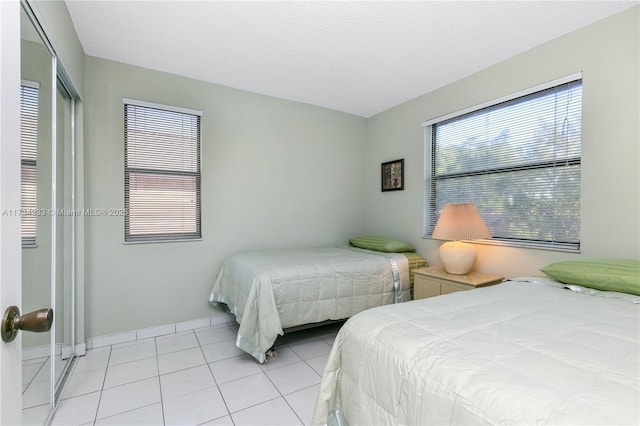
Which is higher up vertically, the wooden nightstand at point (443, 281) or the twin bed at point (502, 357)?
the twin bed at point (502, 357)

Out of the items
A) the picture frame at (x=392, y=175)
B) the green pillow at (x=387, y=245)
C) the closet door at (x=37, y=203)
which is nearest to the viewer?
the closet door at (x=37, y=203)

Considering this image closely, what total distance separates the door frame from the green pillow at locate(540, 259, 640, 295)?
2.48 m

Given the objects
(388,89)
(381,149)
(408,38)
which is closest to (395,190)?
(381,149)

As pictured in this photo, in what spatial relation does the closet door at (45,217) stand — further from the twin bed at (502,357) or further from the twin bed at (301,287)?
the twin bed at (502,357)

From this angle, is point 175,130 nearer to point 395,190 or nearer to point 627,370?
point 395,190

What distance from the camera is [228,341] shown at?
2.80 meters

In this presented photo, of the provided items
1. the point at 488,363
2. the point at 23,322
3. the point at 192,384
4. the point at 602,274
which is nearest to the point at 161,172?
the point at 192,384

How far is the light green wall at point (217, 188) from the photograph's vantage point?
2.69 metres

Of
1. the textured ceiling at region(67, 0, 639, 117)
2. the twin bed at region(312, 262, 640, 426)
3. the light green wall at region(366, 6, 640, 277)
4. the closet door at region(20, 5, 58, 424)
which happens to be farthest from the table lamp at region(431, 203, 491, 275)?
the closet door at region(20, 5, 58, 424)

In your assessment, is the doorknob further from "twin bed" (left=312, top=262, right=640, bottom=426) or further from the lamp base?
the lamp base

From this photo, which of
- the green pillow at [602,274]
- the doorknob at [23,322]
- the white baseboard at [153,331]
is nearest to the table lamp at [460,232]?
the green pillow at [602,274]

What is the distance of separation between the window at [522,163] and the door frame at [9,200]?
9.81ft

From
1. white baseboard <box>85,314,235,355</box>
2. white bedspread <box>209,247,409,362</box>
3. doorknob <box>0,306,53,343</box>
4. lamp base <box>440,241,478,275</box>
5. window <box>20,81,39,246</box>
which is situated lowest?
white baseboard <box>85,314,235,355</box>

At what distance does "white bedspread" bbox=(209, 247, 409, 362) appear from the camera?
7.59 ft
